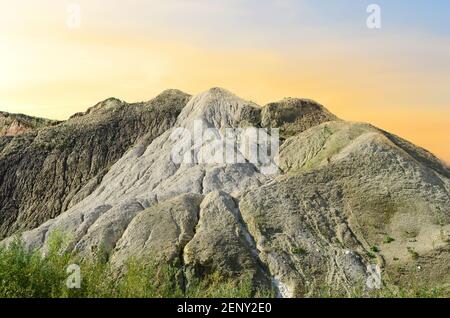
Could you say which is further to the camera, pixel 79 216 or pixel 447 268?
pixel 79 216

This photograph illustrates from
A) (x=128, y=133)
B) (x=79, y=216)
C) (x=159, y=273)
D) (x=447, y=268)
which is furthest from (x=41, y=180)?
(x=447, y=268)

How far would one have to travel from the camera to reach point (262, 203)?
42469 millimetres

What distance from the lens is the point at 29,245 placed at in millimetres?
45562

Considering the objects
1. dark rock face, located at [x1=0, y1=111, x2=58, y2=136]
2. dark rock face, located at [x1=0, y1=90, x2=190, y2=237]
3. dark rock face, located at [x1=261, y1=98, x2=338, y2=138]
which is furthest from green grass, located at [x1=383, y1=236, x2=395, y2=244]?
dark rock face, located at [x1=0, y1=111, x2=58, y2=136]

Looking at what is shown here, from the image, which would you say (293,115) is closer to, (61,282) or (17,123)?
(17,123)

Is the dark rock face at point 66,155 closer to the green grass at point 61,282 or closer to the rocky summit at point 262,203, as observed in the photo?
the rocky summit at point 262,203

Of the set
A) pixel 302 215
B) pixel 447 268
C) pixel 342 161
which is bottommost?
pixel 447 268

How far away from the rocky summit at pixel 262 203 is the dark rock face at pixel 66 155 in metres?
0.17

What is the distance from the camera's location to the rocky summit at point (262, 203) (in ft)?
124

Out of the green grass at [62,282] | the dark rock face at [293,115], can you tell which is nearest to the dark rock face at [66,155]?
the dark rock face at [293,115]
